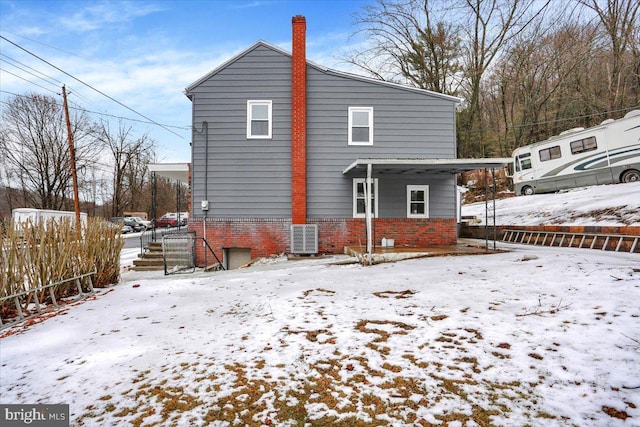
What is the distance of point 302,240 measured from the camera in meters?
10.6

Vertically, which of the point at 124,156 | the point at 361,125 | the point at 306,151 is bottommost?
the point at 306,151

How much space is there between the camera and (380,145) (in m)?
10.9

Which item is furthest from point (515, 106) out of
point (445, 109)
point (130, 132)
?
point (130, 132)

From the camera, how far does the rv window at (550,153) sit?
50.1 ft

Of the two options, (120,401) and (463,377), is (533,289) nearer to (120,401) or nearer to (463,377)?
(463,377)

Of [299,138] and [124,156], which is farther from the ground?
[124,156]

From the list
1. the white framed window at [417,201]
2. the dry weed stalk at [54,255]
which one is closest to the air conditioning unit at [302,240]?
the white framed window at [417,201]

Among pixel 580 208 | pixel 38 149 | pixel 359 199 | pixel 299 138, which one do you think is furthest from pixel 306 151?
pixel 38 149

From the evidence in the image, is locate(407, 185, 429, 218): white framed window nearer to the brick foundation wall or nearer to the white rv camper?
the brick foundation wall

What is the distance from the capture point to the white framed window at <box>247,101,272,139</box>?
35.8ft

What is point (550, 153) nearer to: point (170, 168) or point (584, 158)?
point (584, 158)

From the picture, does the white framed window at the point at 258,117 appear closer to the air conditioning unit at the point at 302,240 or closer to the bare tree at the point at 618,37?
the air conditioning unit at the point at 302,240

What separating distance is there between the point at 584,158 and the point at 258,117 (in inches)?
544

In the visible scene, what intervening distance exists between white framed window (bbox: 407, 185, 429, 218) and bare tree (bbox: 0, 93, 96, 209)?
3190 centimetres
